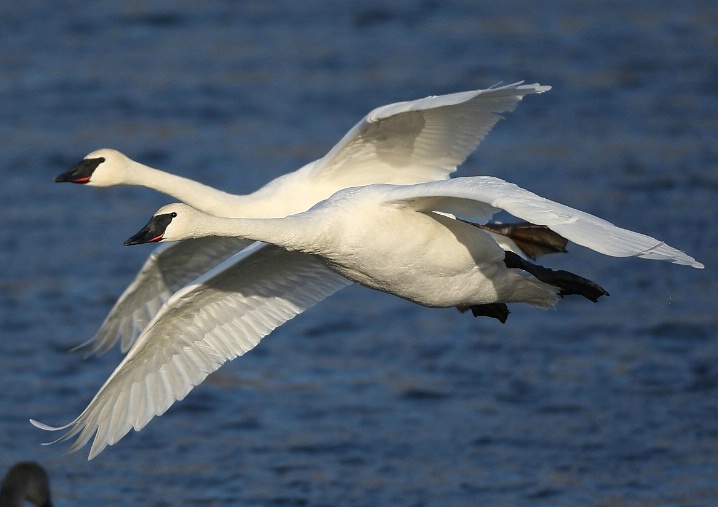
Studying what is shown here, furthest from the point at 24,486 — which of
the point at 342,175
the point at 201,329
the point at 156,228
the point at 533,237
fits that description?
the point at 533,237

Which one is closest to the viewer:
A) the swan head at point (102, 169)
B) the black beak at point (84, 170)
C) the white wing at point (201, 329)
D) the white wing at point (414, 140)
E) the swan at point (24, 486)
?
the swan at point (24, 486)

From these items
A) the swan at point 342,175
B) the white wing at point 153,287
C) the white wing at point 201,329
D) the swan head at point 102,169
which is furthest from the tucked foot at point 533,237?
the swan head at point 102,169

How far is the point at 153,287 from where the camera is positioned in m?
12.2

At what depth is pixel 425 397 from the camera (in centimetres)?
1345

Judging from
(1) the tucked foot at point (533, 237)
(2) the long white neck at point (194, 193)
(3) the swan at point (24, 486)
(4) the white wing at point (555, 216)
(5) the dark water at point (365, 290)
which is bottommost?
(5) the dark water at point (365, 290)

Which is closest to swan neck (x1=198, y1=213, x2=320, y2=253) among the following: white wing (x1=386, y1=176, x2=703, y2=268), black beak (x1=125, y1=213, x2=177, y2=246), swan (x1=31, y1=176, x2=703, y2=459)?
swan (x1=31, y1=176, x2=703, y2=459)

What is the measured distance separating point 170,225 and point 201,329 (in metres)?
1.72

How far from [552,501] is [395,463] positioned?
54.6 inches

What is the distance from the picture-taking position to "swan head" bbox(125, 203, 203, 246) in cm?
891

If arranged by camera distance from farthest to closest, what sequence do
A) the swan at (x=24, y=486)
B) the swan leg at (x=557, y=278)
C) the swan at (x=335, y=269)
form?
the swan leg at (x=557, y=278)
the swan at (x=24, y=486)
the swan at (x=335, y=269)

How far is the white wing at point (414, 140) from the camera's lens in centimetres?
1041

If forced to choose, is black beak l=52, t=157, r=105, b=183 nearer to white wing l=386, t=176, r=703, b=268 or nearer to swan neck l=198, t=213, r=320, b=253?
swan neck l=198, t=213, r=320, b=253

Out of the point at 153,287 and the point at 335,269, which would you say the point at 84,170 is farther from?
the point at 335,269

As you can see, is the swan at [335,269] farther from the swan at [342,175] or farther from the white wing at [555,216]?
the swan at [342,175]
